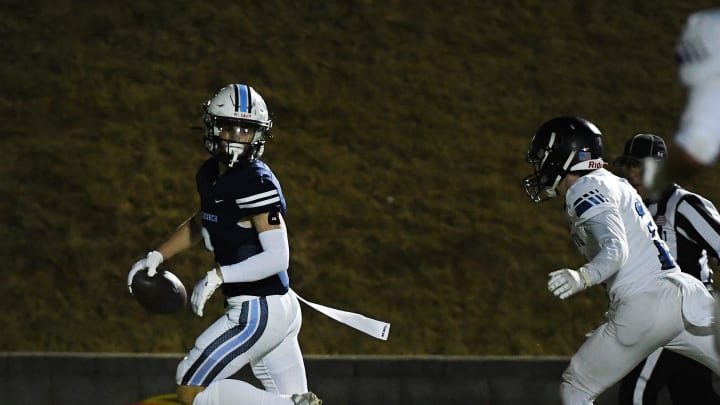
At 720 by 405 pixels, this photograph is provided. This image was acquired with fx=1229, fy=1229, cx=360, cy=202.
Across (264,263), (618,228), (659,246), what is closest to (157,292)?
(264,263)

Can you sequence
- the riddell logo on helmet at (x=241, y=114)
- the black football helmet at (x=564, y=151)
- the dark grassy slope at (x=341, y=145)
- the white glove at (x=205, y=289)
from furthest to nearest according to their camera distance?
the dark grassy slope at (x=341, y=145) → the black football helmet at (x=564, y=151) → the riddell logo on helmet at (x=241, y=114) → the white glove at (x=205, y=289)

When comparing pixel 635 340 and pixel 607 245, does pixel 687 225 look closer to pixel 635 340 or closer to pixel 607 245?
pixel 635 340

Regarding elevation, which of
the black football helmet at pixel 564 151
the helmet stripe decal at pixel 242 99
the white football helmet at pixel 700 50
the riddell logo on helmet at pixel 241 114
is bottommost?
the black football helmet at pixel 564 151

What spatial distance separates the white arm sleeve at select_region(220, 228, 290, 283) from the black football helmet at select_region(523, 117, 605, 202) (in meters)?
1.38

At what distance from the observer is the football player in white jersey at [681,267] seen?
692 centimetres

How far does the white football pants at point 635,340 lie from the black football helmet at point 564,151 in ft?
2.54

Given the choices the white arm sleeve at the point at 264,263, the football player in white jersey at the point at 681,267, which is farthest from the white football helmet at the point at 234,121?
the football player in white jersey at the point at 681,267

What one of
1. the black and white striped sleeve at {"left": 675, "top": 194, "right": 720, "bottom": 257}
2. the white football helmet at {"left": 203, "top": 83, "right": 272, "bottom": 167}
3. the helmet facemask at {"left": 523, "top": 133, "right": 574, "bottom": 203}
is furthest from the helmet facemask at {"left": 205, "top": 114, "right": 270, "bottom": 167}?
the black and white striped sleeve at {"left": 675, "top": 194, "right": 720, "bottom": 257}

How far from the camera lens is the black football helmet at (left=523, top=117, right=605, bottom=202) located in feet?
21.1

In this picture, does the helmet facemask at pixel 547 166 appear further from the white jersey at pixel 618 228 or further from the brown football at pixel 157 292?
the brown football at pixel 157 292

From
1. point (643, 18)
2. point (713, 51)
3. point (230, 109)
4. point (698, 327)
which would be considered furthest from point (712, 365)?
point (643, 18)

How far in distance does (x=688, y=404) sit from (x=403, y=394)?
9.27ft

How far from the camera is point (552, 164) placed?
6461 millimetres

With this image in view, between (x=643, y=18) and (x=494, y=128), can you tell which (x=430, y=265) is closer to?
(x=494, y=128)
